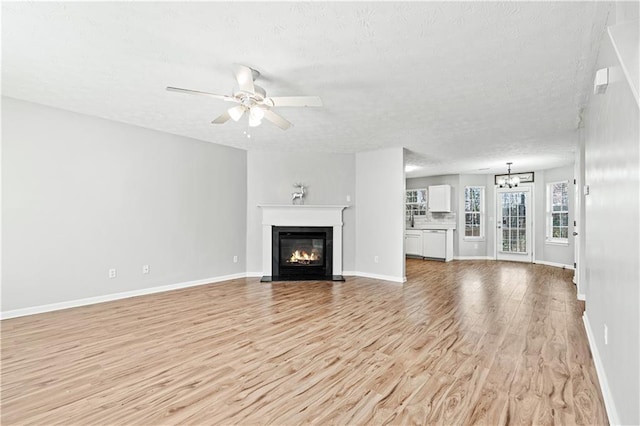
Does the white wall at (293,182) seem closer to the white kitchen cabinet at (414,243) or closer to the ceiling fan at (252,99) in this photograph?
the ceiling fan at (252,99)

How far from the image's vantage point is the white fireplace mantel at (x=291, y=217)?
5.84 meters

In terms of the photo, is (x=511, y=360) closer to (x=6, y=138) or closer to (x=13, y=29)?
(x=13, y=29)

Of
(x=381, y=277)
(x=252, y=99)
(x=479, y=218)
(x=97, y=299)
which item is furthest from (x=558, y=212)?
(x=97, y=299)

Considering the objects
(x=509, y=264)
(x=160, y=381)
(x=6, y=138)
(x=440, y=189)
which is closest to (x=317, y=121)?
(x=160, y=381)

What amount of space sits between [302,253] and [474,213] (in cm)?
571

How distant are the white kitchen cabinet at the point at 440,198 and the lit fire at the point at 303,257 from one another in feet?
14.7

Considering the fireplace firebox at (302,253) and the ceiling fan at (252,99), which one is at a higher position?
the ceiling fan at (252,99)

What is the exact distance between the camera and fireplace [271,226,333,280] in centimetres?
583

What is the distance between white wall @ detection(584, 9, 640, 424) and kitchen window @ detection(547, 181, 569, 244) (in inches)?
243

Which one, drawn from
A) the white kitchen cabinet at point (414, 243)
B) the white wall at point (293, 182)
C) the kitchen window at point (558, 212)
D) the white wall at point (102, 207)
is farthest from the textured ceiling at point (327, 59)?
the white kitchen cabinet at point (414, 243)

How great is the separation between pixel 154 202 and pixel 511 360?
485 cm

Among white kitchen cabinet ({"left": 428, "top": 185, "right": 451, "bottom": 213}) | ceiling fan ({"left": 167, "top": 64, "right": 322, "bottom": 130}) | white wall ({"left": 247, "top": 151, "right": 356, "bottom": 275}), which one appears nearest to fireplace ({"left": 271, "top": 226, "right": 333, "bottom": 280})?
white wall ({"left": 247, "top": 151, "right": 356, "bottom": 275})

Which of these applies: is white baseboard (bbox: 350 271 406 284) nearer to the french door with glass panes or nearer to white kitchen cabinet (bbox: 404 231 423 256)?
white kitchen cabinet (bbox: 404 231 423 256)

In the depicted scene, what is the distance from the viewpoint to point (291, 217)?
5867mm
